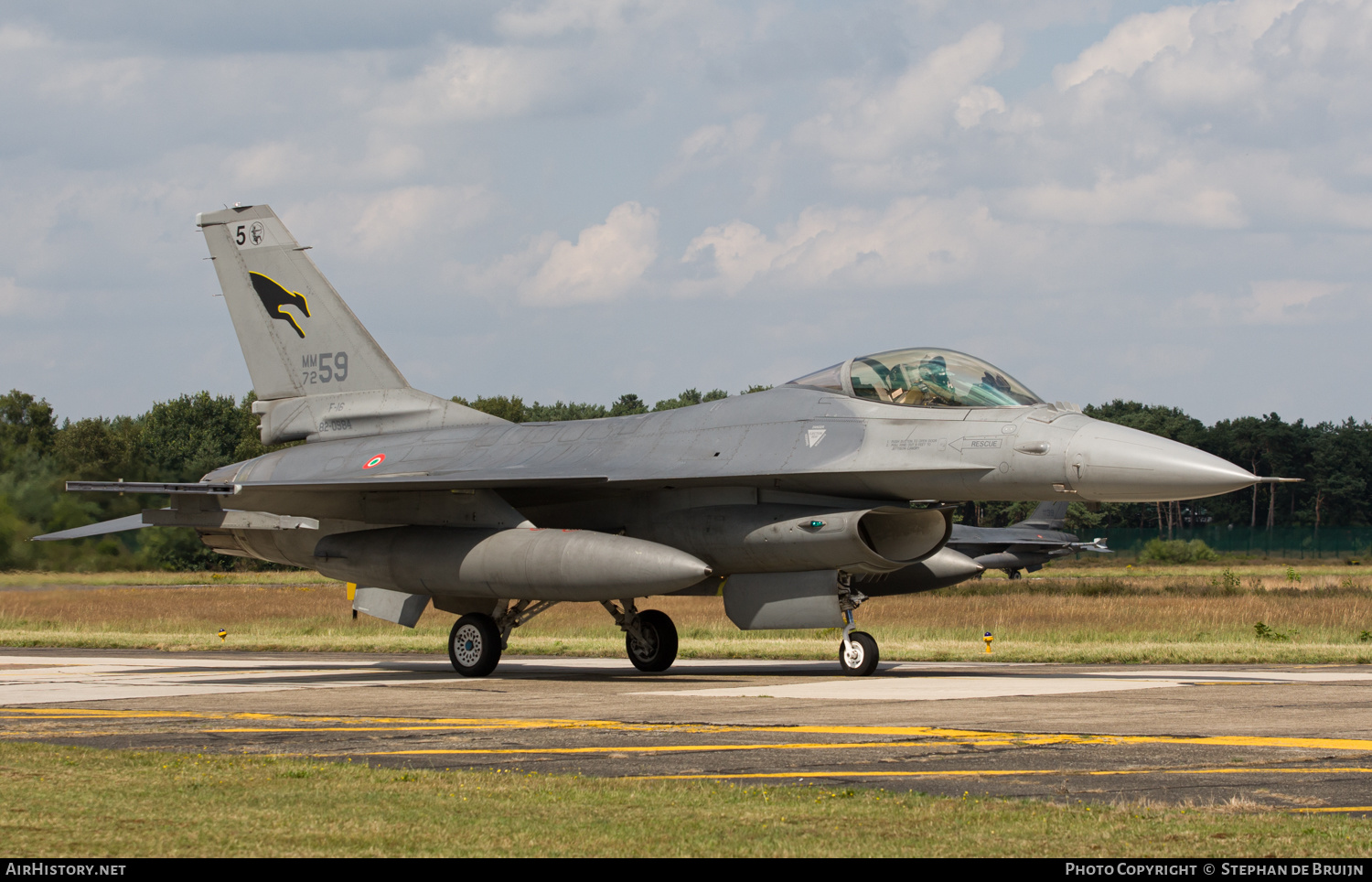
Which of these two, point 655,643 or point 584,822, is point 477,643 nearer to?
point 655,643

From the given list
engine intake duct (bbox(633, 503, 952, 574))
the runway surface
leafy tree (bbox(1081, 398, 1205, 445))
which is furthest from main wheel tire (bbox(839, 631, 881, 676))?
leafy tree (bbox(1081, 398, 1205, 445))

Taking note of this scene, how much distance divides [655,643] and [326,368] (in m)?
5.73

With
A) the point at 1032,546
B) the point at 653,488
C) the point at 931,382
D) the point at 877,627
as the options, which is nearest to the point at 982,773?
the point at 931,382

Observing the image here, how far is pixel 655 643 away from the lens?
1631 cm

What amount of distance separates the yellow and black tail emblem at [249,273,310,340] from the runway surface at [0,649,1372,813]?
4.67 m

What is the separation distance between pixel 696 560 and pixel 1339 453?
9846 cm

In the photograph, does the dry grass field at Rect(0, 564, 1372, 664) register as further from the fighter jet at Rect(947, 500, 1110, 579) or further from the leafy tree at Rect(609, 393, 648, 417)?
the leafy tree at Rect(609, 393, 648, 417)

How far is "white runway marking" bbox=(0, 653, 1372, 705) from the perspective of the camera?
42.1ft

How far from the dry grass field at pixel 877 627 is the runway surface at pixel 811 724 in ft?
8.57

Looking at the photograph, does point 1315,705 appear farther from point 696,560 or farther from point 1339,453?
point 1339,453

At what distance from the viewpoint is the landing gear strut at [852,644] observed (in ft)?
47.3

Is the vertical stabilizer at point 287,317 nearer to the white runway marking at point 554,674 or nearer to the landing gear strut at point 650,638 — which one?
the white runway marking at point 554,674

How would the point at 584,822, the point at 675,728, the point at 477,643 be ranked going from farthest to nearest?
the point at 477,643, the point at 675,728, the point at 584,822

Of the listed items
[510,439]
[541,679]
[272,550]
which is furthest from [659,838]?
[272,550]
